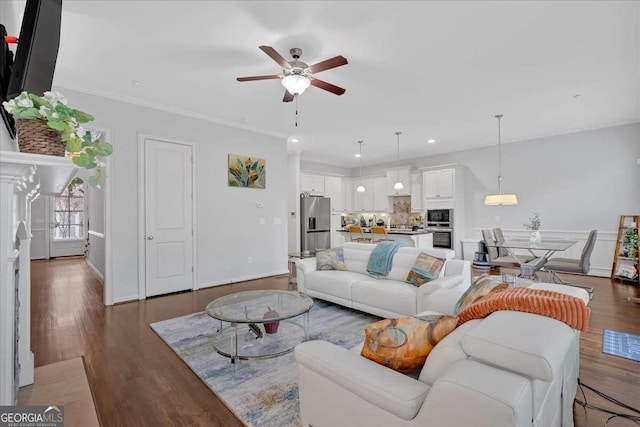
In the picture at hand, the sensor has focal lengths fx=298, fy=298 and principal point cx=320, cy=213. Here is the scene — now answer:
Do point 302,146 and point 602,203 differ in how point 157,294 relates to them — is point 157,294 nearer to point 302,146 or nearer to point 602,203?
point 302,146

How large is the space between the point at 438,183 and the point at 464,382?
6897 mm

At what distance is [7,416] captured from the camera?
116cm

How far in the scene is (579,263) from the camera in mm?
4438

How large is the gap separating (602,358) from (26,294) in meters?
4.47

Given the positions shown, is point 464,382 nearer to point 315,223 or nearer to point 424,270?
point 424,270

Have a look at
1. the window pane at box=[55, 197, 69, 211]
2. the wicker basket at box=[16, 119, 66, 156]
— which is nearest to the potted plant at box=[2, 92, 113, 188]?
the wicker basket at box=[16, 119, 66, 156]

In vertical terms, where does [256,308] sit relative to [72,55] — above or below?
below

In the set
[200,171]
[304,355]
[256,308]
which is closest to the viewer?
[304,355]

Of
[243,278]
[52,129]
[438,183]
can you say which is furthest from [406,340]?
[438,183]

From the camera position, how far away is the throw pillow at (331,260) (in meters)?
4.08

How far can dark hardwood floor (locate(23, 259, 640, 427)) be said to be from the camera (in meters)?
1.88

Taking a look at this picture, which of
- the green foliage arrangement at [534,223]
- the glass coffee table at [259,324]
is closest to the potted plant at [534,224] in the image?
the green foliage arrangement at [534,223]

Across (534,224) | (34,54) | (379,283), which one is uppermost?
(34,54)

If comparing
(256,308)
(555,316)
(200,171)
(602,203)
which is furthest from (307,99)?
(602,203)
